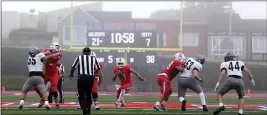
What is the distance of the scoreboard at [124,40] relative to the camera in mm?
27053

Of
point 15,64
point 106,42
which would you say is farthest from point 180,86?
point 15,64

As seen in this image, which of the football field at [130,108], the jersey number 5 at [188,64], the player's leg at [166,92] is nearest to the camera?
the football field at [130,108]

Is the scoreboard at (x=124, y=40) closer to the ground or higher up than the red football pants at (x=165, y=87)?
higher up

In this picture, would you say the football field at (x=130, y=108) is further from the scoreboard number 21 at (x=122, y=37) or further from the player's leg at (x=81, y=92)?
the scoreboard number 21 at (x=122, y=37)

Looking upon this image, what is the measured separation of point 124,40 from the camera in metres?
27.1

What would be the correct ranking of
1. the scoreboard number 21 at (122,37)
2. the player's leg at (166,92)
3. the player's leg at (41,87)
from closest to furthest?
the player's leg at (41,87)
the player's leg at (166,92)
the scoreboard number 21 at (122,37)

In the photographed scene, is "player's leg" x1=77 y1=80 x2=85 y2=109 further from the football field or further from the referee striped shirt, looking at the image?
the football field

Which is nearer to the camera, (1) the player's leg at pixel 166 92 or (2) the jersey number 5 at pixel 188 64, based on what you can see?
(2) the jersey number 5 at pixel 188 64

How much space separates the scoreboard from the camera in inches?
1065

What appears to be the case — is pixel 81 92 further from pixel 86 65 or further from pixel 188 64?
pixel 188 64

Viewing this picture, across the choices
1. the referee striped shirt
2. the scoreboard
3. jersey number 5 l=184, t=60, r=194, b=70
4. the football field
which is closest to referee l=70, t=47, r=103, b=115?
the referee striped shirt

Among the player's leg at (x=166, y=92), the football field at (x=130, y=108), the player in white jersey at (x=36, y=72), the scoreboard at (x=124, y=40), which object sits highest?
the scoreboard at (x=124, y=40)

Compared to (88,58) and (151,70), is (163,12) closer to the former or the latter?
(151,70)

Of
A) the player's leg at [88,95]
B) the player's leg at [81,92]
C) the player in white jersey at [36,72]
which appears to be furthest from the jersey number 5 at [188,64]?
the player in white jersey at [36,72]
